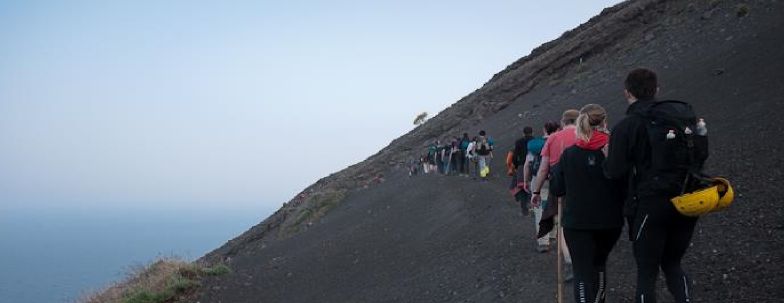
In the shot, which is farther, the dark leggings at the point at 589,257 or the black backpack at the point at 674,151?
the dark leggings at the point at 589,257

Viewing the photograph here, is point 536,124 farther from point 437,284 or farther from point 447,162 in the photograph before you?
point 437,284

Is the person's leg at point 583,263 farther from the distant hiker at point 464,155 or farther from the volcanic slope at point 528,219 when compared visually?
the distant hiker at point 464,155

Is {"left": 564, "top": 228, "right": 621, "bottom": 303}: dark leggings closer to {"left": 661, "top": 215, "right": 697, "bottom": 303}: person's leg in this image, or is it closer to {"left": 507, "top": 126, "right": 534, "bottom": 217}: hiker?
{"left": 661, "top": 215, "right": 697, "bottom": 303}: person's leg

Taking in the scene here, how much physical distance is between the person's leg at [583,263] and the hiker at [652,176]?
0.37 meters

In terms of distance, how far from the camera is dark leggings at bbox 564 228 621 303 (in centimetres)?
460

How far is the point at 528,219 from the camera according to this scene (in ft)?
36.9

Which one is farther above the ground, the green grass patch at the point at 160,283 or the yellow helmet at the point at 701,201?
the green grass patch at the point at 160,283

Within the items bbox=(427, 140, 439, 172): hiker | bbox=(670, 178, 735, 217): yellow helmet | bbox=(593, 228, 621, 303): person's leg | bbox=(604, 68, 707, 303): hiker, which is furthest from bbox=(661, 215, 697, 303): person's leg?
bbox=(427, 140, 439, 172): hiker

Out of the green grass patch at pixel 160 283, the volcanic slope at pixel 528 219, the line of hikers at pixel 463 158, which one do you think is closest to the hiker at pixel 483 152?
the line of hikers at pixel 463 158

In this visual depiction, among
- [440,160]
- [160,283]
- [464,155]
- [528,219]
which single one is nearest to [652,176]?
[528,219]

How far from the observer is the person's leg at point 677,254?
418cm

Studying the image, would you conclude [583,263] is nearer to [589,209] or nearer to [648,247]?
[589,209]

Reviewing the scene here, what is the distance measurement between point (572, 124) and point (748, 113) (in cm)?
1187

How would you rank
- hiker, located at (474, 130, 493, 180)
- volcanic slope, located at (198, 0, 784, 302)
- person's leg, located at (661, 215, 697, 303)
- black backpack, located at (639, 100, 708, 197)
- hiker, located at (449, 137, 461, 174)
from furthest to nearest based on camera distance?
hiker, located at (449, 137, 461, 174)
hiker, located at (474, 130, 493, 180)
volcanic slope, located at (198, 0, 784, 302)
person's leg, located at (661, 215, 697, 303)
black backpack, located at (639, 100, 708, 197)
